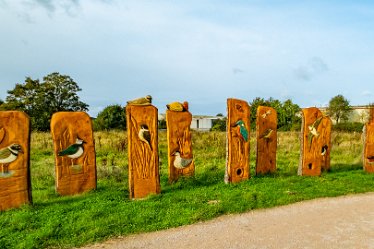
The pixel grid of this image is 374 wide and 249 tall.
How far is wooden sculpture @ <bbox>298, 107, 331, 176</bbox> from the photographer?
9.73m

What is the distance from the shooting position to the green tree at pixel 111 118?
116 feet

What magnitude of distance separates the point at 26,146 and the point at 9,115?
0.64m

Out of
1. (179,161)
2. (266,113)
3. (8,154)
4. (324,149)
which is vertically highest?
(266,113)

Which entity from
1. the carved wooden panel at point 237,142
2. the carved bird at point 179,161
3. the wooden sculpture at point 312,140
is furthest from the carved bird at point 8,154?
the wooden sculpture at point 312,140

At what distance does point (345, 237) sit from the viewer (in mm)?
5383

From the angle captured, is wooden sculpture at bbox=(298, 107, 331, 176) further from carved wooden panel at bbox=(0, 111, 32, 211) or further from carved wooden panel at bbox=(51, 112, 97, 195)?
carved wooden panel at bbox=(0, 111, 32, 211)

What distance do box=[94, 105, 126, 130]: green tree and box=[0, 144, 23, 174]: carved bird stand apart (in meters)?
28.7

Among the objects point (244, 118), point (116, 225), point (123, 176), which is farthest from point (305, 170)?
point (116, 225)

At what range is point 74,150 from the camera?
295 inches

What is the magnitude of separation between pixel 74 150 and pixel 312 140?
6.20 metres

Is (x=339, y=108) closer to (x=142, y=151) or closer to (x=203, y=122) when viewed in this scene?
(x=203, y=122)

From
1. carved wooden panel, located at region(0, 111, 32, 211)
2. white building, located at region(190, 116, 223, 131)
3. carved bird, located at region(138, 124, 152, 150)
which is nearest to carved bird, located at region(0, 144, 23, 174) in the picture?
carved wooden panel, located at region(0, 111, 32, 211)

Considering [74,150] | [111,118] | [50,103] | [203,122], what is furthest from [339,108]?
[74,150]

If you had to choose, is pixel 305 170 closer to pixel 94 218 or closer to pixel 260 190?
pixel 260 190
